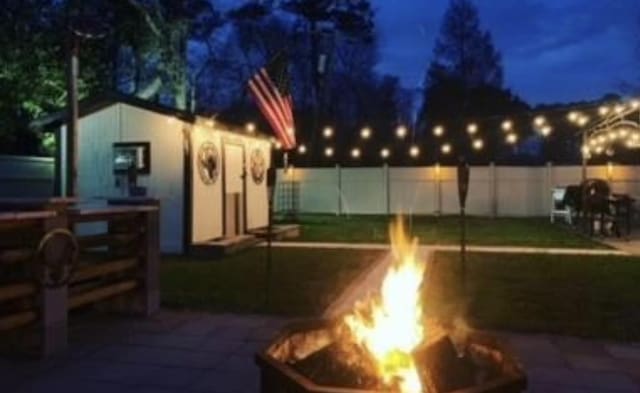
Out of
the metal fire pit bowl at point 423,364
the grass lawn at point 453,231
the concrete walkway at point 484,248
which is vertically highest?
the metal fire pit bowl at point 423,364

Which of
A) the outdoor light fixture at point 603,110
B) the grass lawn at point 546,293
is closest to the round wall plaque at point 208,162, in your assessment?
the grass lawn at point 546,293

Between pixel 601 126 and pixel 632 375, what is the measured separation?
14.2 metres

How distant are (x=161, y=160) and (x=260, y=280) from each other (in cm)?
434

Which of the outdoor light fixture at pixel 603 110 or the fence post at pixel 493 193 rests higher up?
the outdoor light fixture at pixel 603 110

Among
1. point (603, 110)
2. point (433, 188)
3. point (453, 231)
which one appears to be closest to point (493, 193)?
point (433, 188)

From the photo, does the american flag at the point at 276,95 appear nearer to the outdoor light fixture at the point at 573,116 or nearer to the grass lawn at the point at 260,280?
the grass lawn at the point at 260,280

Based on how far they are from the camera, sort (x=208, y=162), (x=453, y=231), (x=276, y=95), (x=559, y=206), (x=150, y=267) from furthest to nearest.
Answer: (x=559, y=206), (x=453, y=231), (x=276, y=95), (x=208, y=162), (x=150, y=267)

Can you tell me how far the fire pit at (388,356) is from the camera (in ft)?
10.1

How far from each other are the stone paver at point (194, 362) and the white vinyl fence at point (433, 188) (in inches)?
666

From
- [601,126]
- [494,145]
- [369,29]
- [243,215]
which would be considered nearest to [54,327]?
[243,215]

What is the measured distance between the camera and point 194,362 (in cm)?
509

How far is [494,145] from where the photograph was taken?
2845 centimetres

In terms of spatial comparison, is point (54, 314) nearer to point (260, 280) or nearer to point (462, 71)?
point (260, 280)

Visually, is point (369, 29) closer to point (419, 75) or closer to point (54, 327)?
point (419, 75)
